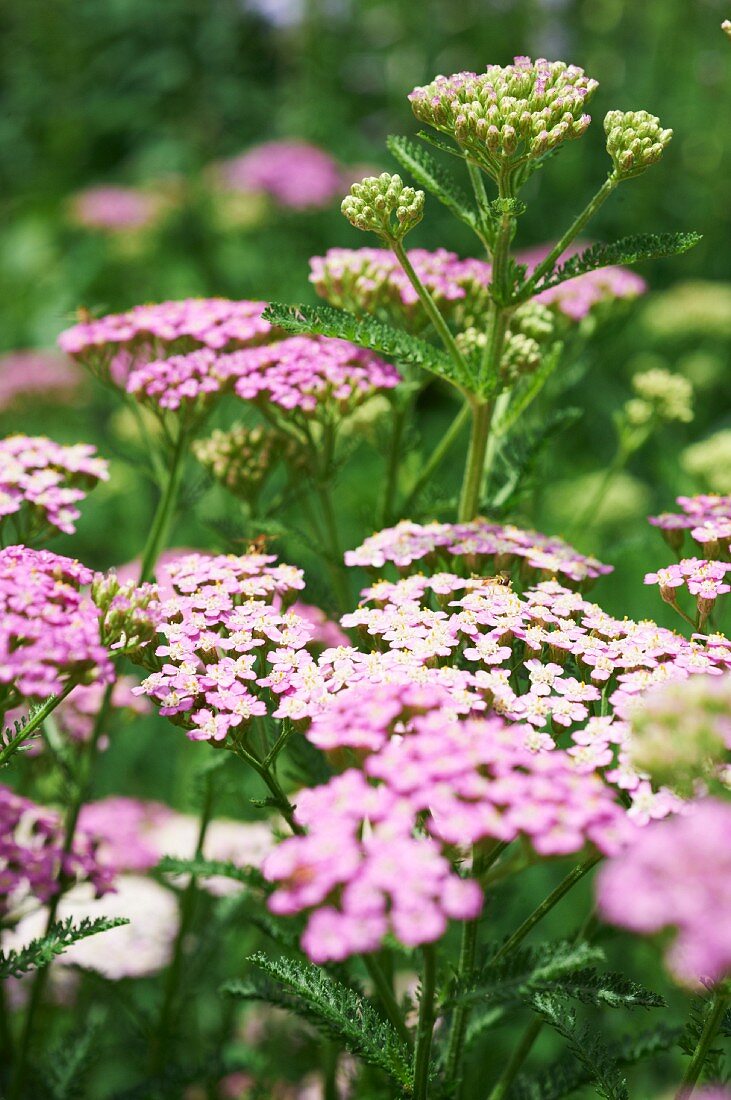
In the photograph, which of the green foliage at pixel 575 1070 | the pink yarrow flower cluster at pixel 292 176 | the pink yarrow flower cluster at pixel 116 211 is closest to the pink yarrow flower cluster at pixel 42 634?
the green foliage at pixel 575 1070

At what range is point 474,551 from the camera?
1736 mm

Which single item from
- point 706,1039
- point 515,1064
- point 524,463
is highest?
point 524,463

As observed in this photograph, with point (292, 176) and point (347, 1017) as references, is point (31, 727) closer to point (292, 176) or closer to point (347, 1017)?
point (347, 1017)

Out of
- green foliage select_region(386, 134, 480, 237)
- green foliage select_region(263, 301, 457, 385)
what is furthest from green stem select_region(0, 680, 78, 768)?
green foliage select_region(386, 134, 480, 237)

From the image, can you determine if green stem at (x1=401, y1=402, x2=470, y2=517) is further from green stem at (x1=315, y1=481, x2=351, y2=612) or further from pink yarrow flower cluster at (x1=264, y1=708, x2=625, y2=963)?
pink yarrow flower cluster at (x1=264, y1=708, x2=625, y2=963)

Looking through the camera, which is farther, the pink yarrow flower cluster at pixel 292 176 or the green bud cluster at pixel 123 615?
the pink yarrow flower cluster at pixel 292 176

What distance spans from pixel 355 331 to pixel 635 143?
20.3 inches

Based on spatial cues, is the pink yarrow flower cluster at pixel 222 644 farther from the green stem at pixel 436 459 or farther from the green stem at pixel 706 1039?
the green stem at pixel 706 1039

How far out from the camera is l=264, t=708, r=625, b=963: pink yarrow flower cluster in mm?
998

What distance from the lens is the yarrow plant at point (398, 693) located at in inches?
42.8

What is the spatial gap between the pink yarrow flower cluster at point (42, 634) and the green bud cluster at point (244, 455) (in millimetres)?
698

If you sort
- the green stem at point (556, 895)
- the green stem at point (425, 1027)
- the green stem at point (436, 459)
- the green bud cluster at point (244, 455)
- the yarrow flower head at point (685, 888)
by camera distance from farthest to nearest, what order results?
1. the green bud cluster at point (244, 455)
2. the green stem at point (436, 459)
3. the green stem at point (556, 895)
4. the green stem at point (425, 1027)
5. the yarrow flower head at point (685, 888)

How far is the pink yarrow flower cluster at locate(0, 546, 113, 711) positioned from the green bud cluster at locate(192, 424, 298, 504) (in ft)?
2.29

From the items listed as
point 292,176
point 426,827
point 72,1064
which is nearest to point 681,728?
point 426,827
